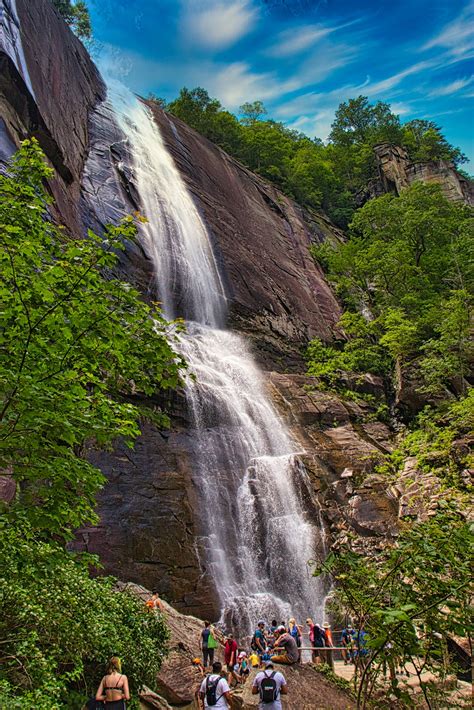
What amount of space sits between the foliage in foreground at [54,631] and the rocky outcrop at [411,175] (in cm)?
4701

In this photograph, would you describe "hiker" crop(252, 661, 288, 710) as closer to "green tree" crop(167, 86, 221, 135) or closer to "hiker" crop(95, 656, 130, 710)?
"hiker" crop(95, 656, 130, 710)

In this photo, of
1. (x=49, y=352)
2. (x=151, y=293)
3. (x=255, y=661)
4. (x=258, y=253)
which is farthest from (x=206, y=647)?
(x=258, y=253)

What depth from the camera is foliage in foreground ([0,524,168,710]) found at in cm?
448

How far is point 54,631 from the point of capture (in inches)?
206

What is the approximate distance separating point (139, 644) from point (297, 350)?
66.5ft

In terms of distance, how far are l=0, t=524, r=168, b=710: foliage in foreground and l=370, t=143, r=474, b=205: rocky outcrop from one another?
47.0 meters

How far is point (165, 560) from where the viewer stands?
12.2 metres

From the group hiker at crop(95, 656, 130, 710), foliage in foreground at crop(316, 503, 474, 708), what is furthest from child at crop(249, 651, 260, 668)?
foliage in foreground at crop(316, 503, 474, 708)

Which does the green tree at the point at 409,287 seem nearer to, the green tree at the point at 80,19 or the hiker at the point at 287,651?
the hiker at the point at 287,651

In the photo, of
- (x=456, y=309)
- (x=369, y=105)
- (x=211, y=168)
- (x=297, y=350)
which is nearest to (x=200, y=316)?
(x=297, y=350)

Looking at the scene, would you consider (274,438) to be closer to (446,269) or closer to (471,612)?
(471,612)

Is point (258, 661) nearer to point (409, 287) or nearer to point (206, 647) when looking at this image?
point (206, 647)

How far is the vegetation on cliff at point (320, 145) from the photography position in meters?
41.4

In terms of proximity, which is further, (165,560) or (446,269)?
(446,269)
